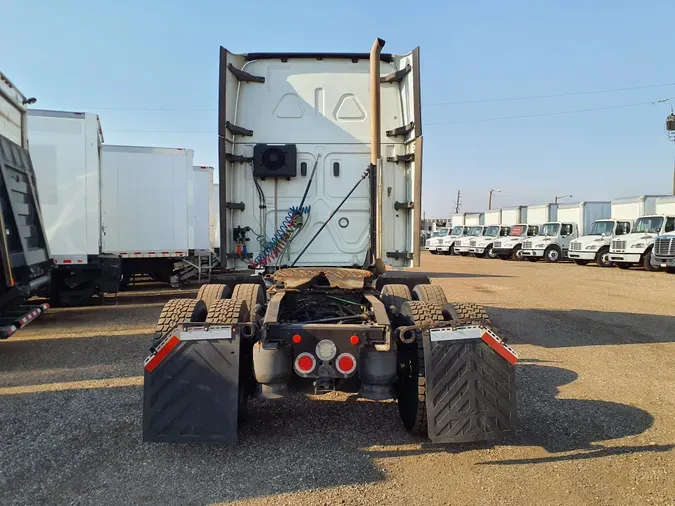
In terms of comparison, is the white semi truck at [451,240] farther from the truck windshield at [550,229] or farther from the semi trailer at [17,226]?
the semi trailer at [17,226]

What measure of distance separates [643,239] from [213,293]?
2203 centimetres

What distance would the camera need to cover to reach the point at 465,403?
354 centimetres

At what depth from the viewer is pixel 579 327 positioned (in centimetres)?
877

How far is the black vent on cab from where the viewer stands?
6242 millimetres

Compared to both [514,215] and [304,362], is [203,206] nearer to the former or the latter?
[304,362]

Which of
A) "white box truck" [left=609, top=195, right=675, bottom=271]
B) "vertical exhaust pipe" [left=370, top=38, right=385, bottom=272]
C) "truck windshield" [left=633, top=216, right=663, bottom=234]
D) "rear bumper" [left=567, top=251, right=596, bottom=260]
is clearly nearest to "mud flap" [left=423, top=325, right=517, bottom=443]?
"vertical exhaust pipe" [left=370, top=38, right=385, bottom=272]

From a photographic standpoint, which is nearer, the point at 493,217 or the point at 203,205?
the point at 203,205

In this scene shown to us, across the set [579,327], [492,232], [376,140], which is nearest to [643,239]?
[492,232]

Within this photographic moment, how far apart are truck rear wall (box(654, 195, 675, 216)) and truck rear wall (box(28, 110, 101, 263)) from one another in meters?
23.2

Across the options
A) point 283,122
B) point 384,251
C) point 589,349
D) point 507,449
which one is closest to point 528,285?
point 589,349

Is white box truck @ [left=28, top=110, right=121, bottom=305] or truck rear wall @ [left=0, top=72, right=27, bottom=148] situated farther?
white box truck @ [left=28, top=110, right=121, bottom=305]

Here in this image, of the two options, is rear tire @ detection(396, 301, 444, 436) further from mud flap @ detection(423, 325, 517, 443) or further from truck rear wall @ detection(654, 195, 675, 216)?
truck rear wall @ detection(654, 195, 675, 216)

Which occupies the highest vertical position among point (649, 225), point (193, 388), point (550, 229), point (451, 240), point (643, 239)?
point (649, 225)

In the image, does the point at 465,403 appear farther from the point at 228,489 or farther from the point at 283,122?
the point at 283,122
